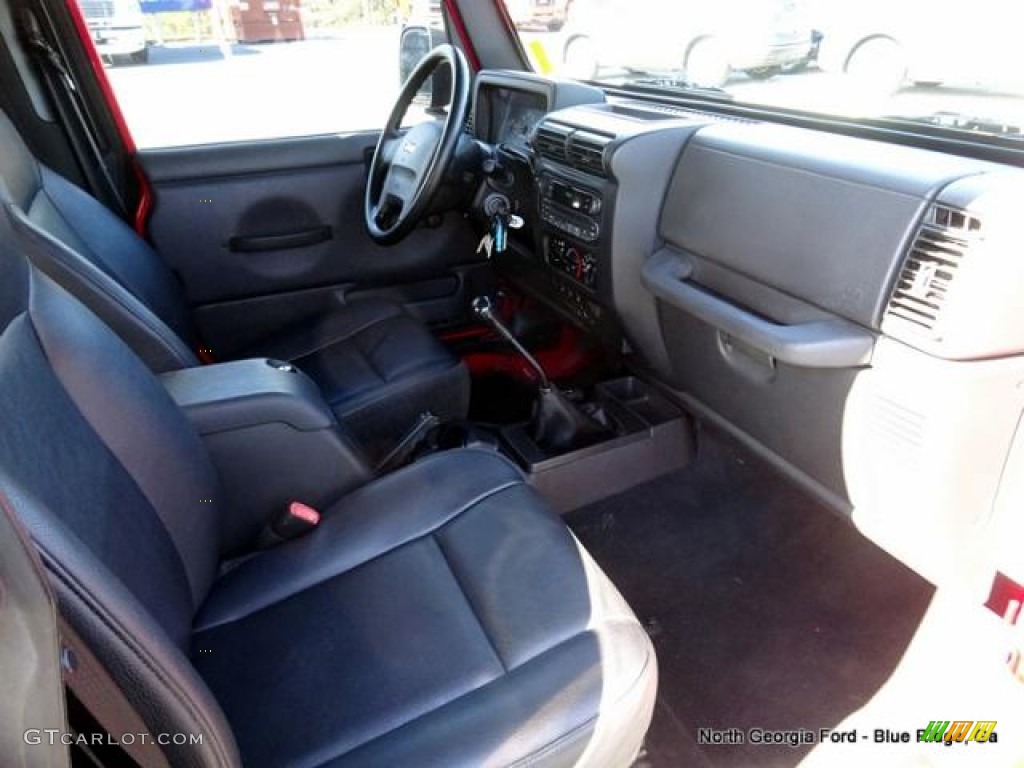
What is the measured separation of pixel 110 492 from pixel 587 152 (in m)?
1.08

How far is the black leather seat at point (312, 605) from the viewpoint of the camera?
2.45 feet

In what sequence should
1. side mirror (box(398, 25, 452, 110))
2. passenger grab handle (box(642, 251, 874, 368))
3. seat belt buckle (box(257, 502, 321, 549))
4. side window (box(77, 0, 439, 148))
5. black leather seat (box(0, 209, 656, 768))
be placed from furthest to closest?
side mirror (box(398, 25, 452, 110)) < side window (box(77, 0, 439, 148)) < seat belt buckle (box(257, 502, 321, 549)) < passenger grab handle (box(642, 251, 874, 368)) < black leather seat (box(0, 209, 656, 768))

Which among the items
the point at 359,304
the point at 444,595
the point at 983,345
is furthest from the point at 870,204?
the point at 359,304

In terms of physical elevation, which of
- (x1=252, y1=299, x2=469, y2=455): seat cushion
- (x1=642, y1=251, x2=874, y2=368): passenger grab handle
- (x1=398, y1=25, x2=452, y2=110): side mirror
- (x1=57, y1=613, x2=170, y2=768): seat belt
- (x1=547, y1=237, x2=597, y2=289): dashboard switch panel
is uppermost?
(x1=398, y1=25, x2=452, y2=110): side mirror

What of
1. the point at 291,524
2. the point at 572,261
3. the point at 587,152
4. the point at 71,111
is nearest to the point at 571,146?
the point at 587,152

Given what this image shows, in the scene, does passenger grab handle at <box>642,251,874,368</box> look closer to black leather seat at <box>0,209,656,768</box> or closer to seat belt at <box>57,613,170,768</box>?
black leather seat at <box>0,209,656,768</box>

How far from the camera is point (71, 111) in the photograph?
1.88 metres

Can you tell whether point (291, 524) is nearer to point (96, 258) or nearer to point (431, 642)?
point (431, 642)

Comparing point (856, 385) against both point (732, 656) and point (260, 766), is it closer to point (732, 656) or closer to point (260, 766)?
point (732, 656)

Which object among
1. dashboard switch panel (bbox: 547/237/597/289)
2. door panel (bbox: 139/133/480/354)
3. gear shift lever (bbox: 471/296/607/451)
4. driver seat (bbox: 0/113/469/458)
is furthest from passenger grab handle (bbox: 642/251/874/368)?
door panel (bbox: 139/133/480/354)

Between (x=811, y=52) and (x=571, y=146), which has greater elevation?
(x=811, y=52)

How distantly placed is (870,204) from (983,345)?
9.5 inches

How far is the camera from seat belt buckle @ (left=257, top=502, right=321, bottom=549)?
117 cm

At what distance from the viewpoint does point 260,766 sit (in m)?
0.84
